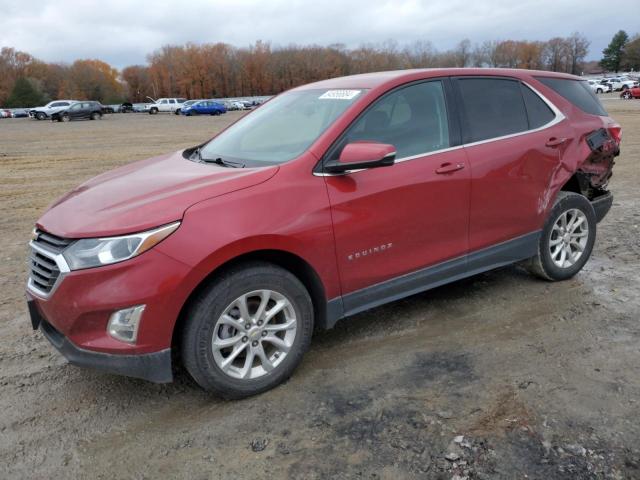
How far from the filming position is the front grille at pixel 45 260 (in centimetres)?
290

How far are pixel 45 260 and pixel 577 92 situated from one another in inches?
178

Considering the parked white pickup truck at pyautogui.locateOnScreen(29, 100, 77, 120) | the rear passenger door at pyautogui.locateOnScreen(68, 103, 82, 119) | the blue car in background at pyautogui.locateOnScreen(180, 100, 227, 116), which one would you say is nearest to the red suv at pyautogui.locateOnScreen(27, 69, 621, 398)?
the rear passenger door at pyautogui.locateOnScreen(68, 103, 82, 119)

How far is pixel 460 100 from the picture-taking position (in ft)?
13.4

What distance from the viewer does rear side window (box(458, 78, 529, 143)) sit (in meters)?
4.09

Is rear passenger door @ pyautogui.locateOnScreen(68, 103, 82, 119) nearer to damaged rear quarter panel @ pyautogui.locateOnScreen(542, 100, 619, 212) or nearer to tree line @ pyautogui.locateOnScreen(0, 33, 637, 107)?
damaged rear quarter panel @ pyautogui.locateOnScreen(542, 100, 619, 212)

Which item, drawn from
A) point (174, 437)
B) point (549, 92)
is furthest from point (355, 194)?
point (549, 92)

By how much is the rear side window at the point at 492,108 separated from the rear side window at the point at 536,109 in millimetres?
55

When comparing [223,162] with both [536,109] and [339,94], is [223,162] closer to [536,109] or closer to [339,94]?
[339,94]

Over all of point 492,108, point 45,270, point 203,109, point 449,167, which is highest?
point 492,108

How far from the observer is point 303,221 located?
3.18 m

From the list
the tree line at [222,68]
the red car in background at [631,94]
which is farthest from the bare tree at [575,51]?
the red car in background at [631,94]

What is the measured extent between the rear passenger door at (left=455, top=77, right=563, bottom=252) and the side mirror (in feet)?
3.14

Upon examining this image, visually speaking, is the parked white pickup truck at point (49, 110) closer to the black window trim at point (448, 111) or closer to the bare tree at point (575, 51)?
the black window trim at point (448, 111)

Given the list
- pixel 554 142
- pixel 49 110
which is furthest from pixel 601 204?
pixel 49 110
